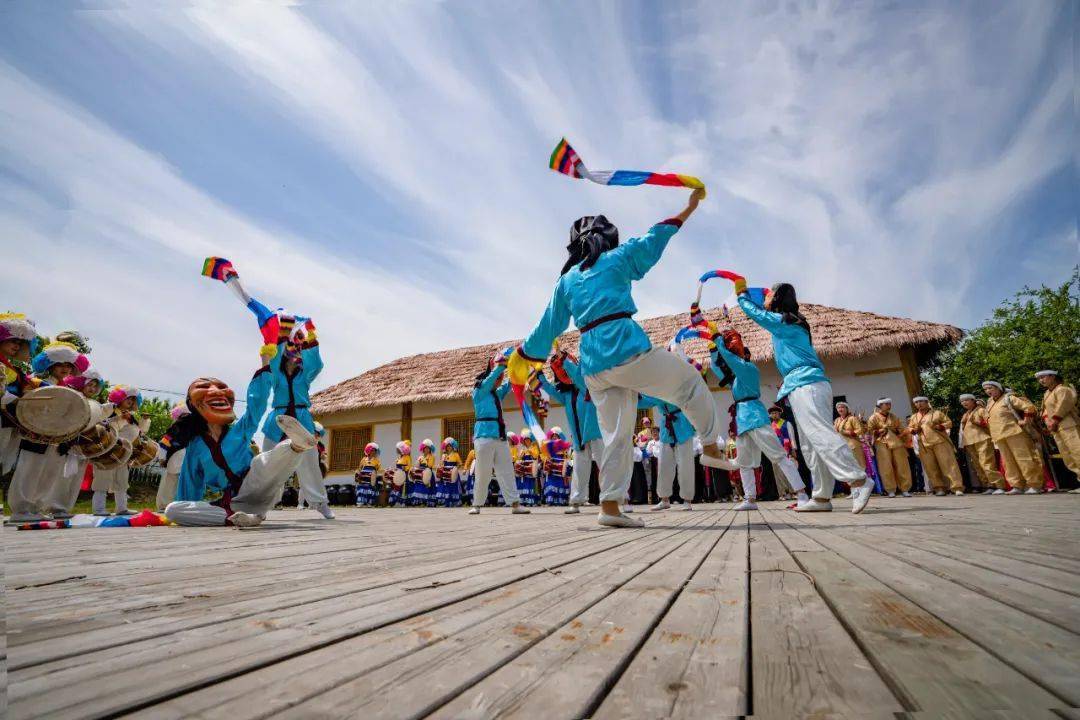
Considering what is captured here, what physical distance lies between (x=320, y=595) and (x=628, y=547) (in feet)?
4.03

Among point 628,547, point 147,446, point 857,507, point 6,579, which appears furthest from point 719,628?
point 147,446

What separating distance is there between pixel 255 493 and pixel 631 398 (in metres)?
3.02

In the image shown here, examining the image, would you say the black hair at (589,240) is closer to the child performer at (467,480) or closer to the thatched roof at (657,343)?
the thatched roof at (657,343)

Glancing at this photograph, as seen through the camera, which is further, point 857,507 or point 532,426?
point 532,426

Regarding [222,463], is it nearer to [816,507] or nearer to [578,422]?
[578,422]

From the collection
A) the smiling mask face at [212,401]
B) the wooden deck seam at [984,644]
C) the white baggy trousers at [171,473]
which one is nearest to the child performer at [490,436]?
the smiling mask face at [212,401]

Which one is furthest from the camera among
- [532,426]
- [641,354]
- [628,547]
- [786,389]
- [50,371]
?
[50,371]

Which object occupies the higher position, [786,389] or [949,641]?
[786,389]

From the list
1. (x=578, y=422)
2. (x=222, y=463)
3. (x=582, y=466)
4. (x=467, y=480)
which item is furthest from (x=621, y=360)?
(x=467, y=480)

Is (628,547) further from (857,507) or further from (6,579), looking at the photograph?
(857,507)

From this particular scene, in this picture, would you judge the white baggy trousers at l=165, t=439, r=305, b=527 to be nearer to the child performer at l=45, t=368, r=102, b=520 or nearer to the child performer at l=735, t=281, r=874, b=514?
the child performer at l=45, t=368, r=102, b=520

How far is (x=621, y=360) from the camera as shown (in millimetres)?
3268

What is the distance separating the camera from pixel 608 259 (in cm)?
355

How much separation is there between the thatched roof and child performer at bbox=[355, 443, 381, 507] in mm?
2044
